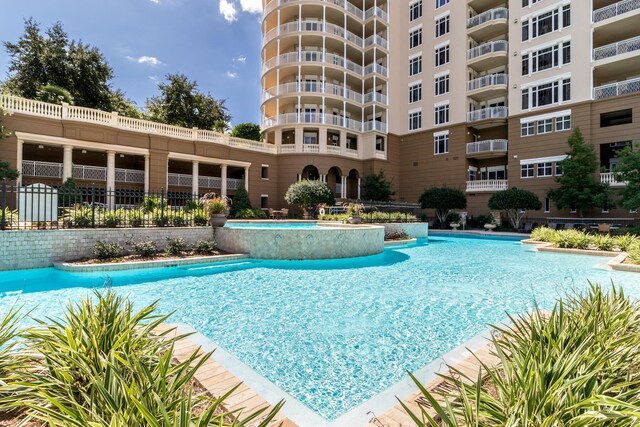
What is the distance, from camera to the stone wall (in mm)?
8680

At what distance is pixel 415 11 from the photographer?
3200cm

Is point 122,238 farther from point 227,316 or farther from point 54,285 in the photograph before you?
point 227,316

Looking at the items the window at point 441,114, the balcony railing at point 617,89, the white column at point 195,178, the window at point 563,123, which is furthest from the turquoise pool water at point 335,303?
the window at point 441,114

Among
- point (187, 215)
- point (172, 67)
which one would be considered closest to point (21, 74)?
point (172, 67)

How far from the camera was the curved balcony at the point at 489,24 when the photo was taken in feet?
87.0

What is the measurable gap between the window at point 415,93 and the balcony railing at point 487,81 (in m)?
4.94

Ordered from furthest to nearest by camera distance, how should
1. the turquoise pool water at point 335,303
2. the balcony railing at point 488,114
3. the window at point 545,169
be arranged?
the balcony railing at point 488,114
the window at point 545,169
the turquoise pool water at point 335,303

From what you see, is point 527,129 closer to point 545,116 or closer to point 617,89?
point 545,116

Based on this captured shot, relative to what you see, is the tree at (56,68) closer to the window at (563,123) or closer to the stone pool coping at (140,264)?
the stone pool coping at (140,264)

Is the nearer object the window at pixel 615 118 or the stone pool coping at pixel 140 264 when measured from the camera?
the stone pool coping at pixel 140 264

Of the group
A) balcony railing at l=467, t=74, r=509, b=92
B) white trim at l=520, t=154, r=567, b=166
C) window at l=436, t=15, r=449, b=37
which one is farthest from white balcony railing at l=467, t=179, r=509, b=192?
window at l=436, t=15, r=449, b=37

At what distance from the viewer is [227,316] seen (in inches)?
209

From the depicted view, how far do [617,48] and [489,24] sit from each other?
9.33 meters

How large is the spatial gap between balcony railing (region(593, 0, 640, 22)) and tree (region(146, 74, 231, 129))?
33.9m
